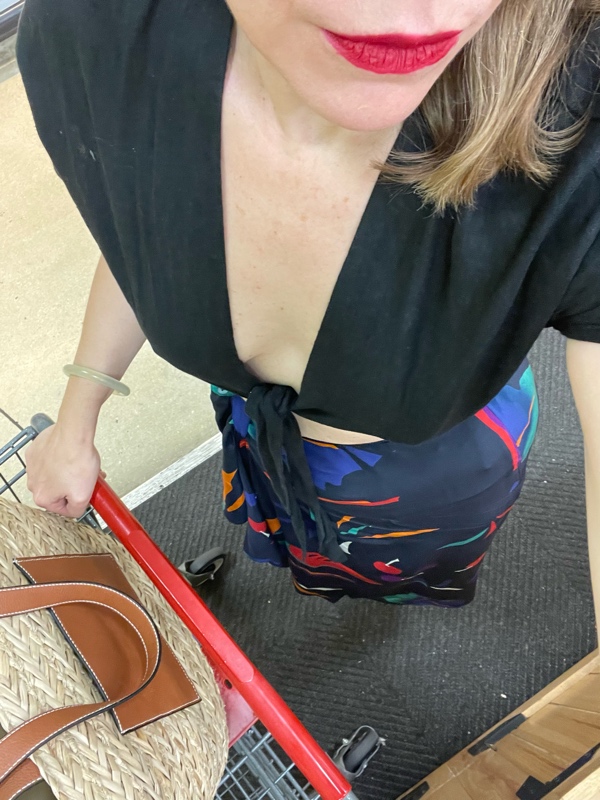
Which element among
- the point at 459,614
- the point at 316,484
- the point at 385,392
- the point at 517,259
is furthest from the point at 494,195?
the point at 459,614

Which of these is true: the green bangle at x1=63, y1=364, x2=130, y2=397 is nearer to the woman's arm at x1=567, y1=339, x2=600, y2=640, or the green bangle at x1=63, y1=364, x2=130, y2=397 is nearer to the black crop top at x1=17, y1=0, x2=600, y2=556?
the black crop top at x1=17, y1=0, x2=600, y2=556

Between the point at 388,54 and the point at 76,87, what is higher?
the point at 76,87

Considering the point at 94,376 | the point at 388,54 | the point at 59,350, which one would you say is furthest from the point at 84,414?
the point at 59,350

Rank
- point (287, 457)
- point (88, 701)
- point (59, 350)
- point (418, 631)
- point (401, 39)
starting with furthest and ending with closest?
point (59, 350)
point (418, 631)
point (287, 457)
point (88, 701)
point (401, 39)

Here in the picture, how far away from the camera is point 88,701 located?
0.60 m

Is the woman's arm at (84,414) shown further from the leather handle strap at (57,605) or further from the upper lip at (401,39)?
the upper lip at (401,39)

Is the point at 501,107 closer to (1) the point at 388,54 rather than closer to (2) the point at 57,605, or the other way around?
(1) the point at 388,54

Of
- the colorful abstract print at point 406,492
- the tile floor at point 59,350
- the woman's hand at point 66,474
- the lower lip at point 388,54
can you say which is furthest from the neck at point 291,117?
the tile floor at point 59,350

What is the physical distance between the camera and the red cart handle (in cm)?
58

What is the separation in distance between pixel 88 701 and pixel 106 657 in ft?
0.16

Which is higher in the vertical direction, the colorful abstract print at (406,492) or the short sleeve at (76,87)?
the short sleeve at (76,87)

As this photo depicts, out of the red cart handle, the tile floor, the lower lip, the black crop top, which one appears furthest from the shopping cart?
the tile floor

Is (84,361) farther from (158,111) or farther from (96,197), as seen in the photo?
(158,111)

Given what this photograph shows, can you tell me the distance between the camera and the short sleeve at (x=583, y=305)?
0.41 m
